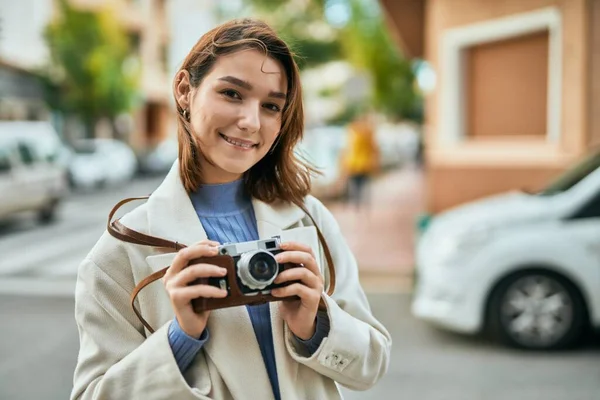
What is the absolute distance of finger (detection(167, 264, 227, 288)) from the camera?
1.22 m

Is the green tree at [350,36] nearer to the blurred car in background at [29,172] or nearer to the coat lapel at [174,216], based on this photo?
the blurred car in background at [29,172]

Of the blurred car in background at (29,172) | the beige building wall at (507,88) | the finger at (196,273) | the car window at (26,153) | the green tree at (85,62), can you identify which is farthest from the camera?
the green tree at (85,62)

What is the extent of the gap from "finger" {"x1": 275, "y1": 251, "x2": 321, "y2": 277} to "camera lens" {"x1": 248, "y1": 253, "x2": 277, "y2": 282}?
0.05ft

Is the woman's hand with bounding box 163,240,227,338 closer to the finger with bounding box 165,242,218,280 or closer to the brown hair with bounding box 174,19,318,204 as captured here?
the finger with bounding box 165,242,218,280

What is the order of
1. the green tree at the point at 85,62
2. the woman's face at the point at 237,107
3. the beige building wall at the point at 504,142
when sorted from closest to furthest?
the woman's face at the point at 237,107, the beige building wall at the point at 504,142, the green tree at the point at 85,62

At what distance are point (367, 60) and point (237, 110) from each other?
26277mm

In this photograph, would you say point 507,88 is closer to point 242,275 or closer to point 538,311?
point 538,311

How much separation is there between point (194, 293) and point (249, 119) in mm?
356

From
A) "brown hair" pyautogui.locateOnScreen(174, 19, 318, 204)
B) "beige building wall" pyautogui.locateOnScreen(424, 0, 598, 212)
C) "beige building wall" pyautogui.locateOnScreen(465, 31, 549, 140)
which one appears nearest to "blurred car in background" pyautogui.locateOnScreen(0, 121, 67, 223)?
"beige building wall" pyautogui.locateOnScreen(424, 0, 598, 212)

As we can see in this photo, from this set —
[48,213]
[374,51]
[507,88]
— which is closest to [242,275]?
[507,88]

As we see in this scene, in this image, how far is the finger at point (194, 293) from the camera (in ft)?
4.01

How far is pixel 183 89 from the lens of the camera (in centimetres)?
148

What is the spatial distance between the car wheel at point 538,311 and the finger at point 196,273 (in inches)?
176

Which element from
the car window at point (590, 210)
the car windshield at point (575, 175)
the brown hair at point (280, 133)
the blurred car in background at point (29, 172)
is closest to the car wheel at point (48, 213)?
the blurred car in background at point (29, 172)
